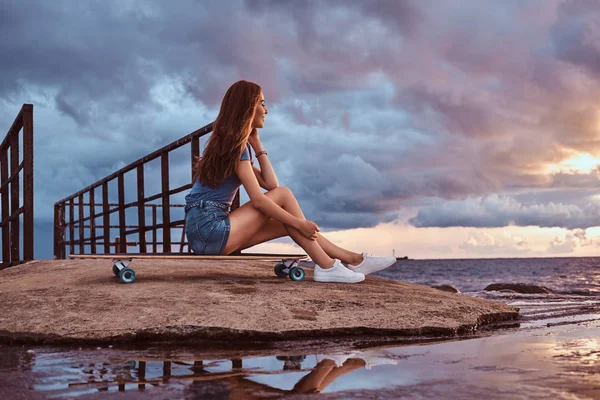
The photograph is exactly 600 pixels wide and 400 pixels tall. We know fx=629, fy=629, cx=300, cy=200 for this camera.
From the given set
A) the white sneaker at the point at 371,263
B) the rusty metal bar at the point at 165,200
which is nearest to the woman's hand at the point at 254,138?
the white sneaker at the point at 371,263

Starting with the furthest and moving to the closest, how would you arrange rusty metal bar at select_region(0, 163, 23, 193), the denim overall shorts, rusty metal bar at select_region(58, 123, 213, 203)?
rusty metal bar at select_region(0, 163, 23, 193)
rusty metal bar at select_region(58, 123, 213, 203)
the denim overall shorts

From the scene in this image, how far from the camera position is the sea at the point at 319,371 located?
215 centimetres

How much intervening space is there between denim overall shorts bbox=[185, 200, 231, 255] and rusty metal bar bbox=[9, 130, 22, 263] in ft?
16.1

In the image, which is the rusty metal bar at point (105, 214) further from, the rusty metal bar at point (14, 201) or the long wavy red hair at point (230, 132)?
the long wavy red hair at point (230, 132)

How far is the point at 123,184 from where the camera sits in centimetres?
977

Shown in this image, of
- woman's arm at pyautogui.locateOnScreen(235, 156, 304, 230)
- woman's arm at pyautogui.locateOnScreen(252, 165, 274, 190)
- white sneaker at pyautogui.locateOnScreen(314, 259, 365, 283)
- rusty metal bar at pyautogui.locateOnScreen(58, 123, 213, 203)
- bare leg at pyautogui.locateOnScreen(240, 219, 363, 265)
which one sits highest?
rusty metal bar at pyautogui.locateOnScreen(58, 123, 213, 203)

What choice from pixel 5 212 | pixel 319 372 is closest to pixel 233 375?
pixel 319 372

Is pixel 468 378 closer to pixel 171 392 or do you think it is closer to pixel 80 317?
pixel 171 392

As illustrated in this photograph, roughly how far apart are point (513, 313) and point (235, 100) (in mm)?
2653

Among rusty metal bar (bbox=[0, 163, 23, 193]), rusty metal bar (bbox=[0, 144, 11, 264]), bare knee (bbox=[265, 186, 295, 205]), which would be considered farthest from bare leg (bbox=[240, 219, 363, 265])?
rusty metal bar (bbox=[0, 144, 11, 264])

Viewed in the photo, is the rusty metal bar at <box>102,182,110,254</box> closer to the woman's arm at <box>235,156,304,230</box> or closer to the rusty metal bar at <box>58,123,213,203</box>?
the rusty metal bar at <box>58,123,213,203</box>

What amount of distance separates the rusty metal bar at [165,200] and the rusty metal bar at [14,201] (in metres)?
2.12

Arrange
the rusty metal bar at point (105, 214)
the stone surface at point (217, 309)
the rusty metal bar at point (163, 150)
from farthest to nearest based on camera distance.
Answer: the rusty metal bar at point (105, 214), the rusty metal bar at point (163, 150), the stone surface at point (217, 309)

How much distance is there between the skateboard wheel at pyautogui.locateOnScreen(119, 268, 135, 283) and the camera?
14.4ft
